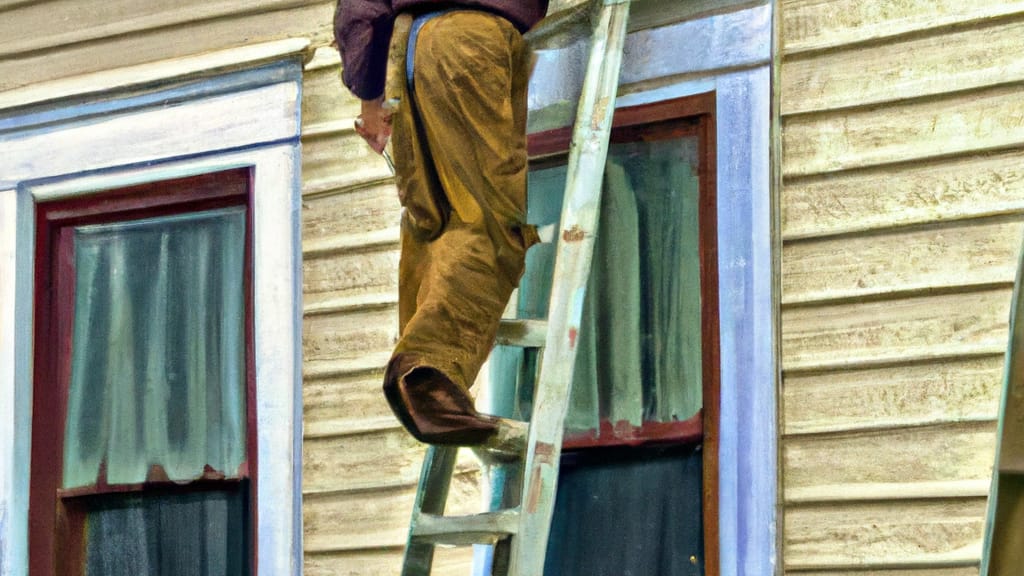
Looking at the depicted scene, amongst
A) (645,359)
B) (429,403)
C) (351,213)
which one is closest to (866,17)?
(645,359)

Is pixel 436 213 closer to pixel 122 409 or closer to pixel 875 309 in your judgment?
pixel 875 309

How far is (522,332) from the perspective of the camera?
3.51 metres

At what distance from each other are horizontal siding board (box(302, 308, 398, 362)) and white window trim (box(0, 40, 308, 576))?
0.15ft

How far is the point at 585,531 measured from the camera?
12.9ft

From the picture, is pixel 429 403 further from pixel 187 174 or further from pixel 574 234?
pixel 187 174

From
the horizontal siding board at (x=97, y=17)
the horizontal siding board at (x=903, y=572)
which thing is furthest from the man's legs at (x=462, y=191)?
the horizontal siding board at (x=97, y=17)

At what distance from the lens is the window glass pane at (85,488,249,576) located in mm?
4641

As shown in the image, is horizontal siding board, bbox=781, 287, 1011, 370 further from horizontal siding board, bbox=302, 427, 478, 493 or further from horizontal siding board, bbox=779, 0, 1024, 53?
horizontal siding board, bbox=302, 427, 478, 493

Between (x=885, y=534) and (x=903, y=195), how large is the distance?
2.54 feet

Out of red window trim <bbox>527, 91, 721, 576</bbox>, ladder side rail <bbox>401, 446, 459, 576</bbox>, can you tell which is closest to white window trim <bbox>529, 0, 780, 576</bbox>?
red window trim <bbox>527, 91, 721, 576</bbox>

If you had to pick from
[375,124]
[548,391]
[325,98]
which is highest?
[325,98]

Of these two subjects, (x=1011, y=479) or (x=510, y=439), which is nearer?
(x=1011, y=479)

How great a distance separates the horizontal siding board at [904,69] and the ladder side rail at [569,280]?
0.49m

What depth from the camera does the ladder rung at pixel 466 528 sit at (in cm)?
322
